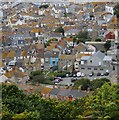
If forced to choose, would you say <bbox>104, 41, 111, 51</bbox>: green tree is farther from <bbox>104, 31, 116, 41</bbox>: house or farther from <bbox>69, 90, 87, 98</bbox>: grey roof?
<bbox>69, 90, 87, 98</bbox>: grey roof

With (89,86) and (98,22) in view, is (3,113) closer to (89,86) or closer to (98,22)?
(89,86)

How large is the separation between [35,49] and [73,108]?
14.6 feet

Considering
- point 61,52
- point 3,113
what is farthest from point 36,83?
point 3,113

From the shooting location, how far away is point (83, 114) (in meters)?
2.84

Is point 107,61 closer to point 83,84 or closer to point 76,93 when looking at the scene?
point 83,84

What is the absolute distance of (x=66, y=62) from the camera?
22.1ft

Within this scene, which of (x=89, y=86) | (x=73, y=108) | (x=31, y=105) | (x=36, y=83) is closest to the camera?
(x=73, y=108)

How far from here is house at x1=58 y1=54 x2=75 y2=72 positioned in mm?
6599

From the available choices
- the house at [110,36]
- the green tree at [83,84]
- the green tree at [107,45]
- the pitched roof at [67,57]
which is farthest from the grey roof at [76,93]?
the house at [110,36]

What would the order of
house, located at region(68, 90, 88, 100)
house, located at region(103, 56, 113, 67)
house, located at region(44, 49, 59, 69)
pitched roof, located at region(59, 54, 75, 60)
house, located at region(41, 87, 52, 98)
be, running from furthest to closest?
1. house, located at region(44, 49, 59, 69)
2. pitched roof, located at region(59, 54, 75, 60)
3. house, located at region(103, 56, 113, 67)
4. house, located at region(41, 87, 52, 98)
5. house, located at region(68, 90, 88, 100)

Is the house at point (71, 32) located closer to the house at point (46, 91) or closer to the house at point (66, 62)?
the house at point (66, 62)

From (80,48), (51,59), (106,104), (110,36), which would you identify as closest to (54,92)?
(51,59)

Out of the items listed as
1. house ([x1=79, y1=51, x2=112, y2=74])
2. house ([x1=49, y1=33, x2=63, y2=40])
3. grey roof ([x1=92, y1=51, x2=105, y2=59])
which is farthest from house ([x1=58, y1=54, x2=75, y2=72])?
house ([x1=49, y1=33, x2=63, y2=40])

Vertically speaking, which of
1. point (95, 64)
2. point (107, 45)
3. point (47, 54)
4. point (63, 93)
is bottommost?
point (63, 93)
